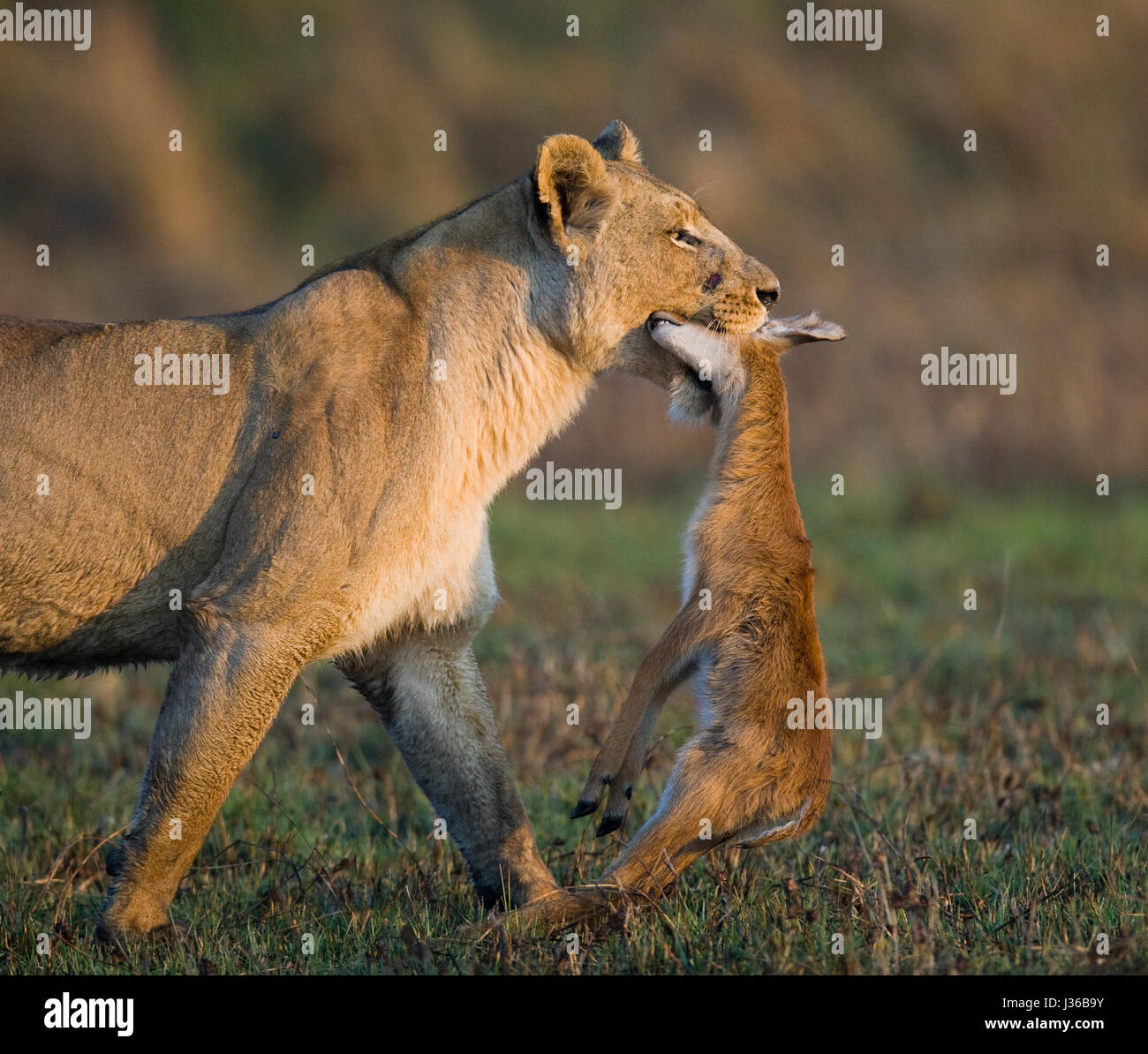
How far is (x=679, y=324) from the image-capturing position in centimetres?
508

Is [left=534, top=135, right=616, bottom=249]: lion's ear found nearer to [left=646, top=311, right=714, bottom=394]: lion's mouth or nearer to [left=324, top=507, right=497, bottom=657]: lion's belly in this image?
[left=646, top=311, right=714, bottom=394]: lion's mouth

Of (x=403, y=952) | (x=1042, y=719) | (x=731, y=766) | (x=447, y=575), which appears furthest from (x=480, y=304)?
(x=1042, y=719)

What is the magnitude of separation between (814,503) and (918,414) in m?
1.99

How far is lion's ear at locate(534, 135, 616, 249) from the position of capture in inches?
195

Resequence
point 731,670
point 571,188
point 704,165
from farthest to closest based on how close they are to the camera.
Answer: point 704,165 → point 571,188 → point 731,670

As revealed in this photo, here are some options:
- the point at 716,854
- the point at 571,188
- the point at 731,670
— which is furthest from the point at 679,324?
the point at 716,854

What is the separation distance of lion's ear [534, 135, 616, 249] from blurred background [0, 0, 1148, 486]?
30.5ft

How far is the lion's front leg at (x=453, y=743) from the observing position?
5.09m

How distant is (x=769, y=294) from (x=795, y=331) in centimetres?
15

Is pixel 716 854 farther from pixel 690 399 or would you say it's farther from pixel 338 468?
pixel 338 468

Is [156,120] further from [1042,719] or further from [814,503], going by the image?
[1042,719]

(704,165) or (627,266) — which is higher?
(704,165)

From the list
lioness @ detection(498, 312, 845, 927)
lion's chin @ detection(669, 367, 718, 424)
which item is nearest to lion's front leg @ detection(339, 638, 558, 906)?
lioness @ detection(498, 312, 845, 927)

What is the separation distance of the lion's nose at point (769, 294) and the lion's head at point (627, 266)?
2 cm
